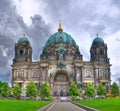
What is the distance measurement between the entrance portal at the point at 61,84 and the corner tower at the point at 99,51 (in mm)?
16943

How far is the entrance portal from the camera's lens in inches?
5064

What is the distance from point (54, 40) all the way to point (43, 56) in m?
10.2

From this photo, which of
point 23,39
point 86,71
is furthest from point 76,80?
point 23,39

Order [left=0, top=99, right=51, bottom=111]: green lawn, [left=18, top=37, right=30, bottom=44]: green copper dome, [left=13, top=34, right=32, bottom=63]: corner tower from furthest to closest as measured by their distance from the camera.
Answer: [left=18, top=37, right=30, bottom=44]: green copper dome < [left=13, top=34, right=32, bottom=63]: corner tower < [left=0, top=99, right=51, bottom=111]: green lawn

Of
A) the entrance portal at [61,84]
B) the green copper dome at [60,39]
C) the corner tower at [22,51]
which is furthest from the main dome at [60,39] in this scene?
the entrance portal at [61,84]

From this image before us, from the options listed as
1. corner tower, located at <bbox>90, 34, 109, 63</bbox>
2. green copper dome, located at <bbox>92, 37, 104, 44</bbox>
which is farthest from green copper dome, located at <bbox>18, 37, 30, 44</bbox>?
green copper dome, located at <bbox>92, 37, 104, 44</bbox>

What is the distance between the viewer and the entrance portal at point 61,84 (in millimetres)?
128625

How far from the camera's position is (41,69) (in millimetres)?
127188

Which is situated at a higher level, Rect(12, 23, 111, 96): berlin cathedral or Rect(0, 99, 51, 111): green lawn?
Rect(12, 23, 111, 96): berlin cathedral

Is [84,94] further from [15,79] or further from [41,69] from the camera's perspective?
[15,79]

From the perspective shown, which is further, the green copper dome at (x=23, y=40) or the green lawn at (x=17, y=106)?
the green copper dome at (x=23, y=40)

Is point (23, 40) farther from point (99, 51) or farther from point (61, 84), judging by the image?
point (99, 51)

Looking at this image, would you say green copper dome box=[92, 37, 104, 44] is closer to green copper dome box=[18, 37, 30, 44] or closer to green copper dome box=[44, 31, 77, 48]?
green copper dome box=[44, 31, 77, 48]

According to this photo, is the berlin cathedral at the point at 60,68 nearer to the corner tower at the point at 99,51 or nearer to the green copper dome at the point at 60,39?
the corner tower at the point at 99,51
